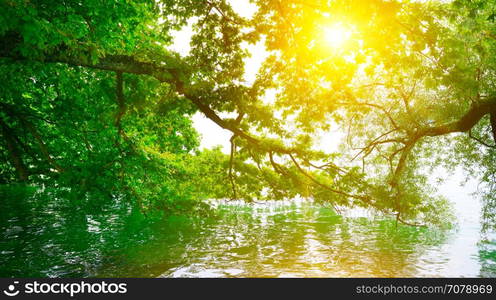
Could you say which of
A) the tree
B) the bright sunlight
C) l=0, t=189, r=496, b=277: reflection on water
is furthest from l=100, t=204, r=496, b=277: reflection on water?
the bright sunlight

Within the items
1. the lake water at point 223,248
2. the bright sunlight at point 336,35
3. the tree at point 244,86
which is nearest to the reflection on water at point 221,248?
the lake water at point 223,248

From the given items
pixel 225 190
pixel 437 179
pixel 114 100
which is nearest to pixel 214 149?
pixel 225 190

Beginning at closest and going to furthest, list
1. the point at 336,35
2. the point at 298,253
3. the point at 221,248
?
the point at 336,35 → the point at 298,253 → the point at 221,248

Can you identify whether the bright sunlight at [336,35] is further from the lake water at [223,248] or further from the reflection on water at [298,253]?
the reflection on water at [298,253]

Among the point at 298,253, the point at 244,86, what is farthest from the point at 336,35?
the point at 298,253

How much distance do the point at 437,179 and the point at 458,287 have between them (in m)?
8.56

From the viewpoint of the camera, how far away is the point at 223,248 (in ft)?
72.5

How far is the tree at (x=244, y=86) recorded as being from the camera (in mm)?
10156

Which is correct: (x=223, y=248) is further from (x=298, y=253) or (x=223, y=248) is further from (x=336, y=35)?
(x=336, y=35)

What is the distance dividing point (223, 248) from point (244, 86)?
1366 cm

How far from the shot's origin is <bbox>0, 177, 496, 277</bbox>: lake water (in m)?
16.8

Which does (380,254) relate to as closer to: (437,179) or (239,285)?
(437,179)

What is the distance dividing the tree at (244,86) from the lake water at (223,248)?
444 centimetres

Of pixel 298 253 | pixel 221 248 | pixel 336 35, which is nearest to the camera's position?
pixel 336 35
